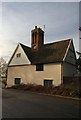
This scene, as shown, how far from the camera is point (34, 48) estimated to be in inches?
1236

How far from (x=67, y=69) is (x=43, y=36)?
35.6 ft

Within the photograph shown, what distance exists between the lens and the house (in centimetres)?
2378

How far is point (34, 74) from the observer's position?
26.0 meters

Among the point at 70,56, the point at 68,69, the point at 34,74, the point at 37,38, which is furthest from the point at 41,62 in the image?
the point at 37,38

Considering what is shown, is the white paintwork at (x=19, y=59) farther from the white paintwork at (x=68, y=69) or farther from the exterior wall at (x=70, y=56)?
the exterior wall at (x=70, y=56)

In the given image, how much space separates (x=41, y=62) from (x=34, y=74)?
2365 mm

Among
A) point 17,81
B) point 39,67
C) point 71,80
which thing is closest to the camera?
point 71,80

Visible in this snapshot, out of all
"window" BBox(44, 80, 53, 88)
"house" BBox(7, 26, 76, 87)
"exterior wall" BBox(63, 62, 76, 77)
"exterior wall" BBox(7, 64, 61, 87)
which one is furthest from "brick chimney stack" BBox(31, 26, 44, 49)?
"window" BBox(44, 80, 53, 88)

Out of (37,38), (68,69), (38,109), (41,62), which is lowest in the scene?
(38,109)

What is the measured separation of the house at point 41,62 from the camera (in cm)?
2378

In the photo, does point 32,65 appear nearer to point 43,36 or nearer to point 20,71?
point 20,71

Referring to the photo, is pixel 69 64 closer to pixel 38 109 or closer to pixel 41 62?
pixel 41 62

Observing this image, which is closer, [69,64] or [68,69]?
[68,69]

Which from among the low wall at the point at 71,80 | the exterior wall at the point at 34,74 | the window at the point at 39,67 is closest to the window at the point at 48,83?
the exterior wall at the point at 34,74
